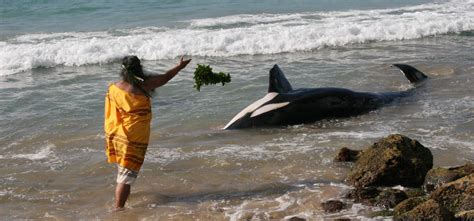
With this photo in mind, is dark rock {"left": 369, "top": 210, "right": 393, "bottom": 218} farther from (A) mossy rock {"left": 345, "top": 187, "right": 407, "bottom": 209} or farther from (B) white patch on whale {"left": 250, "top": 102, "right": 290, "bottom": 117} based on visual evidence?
(B) white patch on whale {"left": 250, "top": 102, "right": 290, "bottom": 117}

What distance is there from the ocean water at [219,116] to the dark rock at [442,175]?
0.95 meters

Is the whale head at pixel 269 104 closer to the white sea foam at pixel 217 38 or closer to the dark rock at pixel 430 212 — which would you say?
the dark rock at pixel 430 212

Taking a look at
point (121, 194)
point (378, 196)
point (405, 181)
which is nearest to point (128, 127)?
point (121, 194)

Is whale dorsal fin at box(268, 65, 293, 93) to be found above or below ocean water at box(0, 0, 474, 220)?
above

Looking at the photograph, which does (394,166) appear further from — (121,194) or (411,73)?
(411,73)

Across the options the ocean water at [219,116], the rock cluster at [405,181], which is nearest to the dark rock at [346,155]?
the ocean water at [219,116]

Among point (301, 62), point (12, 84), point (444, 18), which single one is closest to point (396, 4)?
point (444, 18)

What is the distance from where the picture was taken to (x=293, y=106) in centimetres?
1127

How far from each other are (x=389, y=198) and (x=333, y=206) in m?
0.63

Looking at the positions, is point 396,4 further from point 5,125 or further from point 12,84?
point 5,125

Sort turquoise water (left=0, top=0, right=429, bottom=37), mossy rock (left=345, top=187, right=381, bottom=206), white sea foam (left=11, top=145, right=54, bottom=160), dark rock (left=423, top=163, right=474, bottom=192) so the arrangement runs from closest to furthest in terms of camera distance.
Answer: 1. mossy rock (left=345, top=187, right=381, bottom=206)
2. dark rock (left=423, top=163, right=474, bottom=192)
3. white sea foam (left=11, top=145, right=54, bottom=160)
4. turquoise water (left=0, top=0, right=429, bottom=37)

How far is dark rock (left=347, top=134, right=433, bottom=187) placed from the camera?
7.86m

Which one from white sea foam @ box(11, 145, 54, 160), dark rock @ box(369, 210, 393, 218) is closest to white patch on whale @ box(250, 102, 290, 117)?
white sea foam @ box(11, 145, 54, 160)

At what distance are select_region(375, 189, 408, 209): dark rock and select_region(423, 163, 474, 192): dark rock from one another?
0.58 meters
